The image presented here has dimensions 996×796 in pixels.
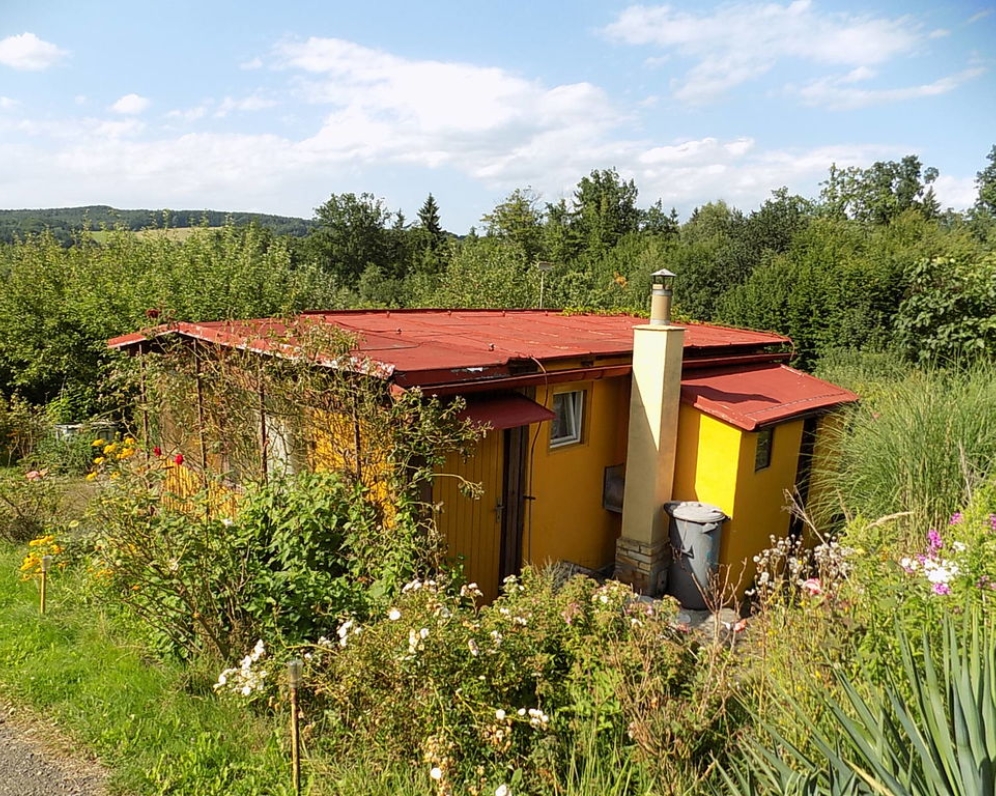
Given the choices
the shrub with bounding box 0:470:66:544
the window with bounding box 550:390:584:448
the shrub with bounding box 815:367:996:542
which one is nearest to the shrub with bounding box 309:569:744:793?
the shrub with bounding box 815:367:996:542

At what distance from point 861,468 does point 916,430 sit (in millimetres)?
706

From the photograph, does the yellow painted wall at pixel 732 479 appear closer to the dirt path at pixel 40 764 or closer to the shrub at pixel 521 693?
the shrub at pixel 521 693

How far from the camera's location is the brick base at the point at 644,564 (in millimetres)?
8195

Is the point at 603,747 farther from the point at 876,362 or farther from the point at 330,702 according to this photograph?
the point at 876,362

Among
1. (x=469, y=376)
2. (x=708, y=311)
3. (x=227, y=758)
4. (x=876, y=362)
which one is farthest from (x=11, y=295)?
(x=708, y=311)

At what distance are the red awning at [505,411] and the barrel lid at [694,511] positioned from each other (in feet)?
7.64

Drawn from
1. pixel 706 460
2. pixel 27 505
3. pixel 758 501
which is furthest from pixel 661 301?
pixel 27 505

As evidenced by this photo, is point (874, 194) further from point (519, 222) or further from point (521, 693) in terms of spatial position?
point (521, 693)

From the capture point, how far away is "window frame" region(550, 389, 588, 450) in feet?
26.6

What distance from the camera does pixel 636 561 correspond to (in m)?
8.30

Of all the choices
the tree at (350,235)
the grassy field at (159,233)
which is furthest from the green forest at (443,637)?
the tree at (350,235)

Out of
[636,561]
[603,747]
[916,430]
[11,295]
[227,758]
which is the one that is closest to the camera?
[603,747]

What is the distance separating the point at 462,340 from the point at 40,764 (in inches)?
225

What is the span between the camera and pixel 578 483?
331 inches
